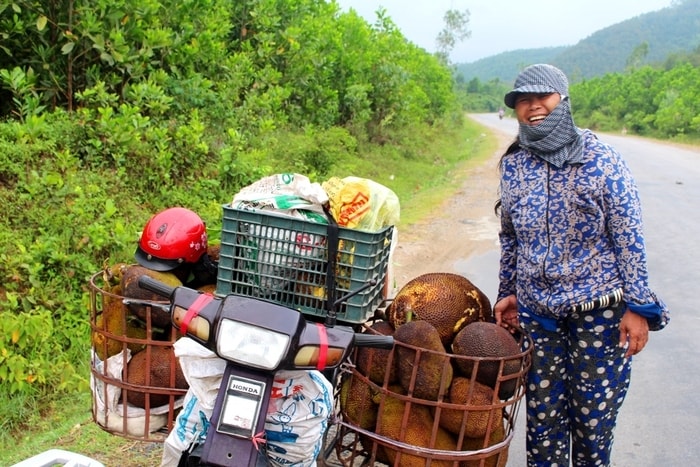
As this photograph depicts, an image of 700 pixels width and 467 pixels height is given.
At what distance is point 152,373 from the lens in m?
2.22

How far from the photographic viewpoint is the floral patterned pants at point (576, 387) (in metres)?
2.35

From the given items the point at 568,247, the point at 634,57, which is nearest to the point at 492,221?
the point at 568,247

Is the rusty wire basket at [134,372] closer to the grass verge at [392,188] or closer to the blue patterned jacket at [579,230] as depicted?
the grass verge at [392,188]

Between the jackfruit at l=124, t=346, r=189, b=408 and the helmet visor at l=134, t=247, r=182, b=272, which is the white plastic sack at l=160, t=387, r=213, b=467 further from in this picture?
the helmet visor at l=134, t=247, r=182, b=272

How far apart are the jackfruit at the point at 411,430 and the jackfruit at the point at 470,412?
0.17 feet

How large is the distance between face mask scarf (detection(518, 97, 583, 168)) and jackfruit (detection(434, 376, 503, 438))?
82 cm

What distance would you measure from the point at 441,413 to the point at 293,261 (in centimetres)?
72

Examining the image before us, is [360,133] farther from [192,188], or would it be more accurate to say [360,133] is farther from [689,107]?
[689,107]

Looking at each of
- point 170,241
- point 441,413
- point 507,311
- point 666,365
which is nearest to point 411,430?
point 441,413

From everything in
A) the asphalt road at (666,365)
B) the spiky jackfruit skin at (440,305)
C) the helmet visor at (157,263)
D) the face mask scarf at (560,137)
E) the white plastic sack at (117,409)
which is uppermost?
the face mask scarf at (560,137)

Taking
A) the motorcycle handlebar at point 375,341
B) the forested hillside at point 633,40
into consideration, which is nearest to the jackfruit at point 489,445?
the motorcycle handlebar at point 375,341

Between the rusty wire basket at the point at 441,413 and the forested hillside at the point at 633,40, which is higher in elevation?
the forested hillside at the point at 633,40

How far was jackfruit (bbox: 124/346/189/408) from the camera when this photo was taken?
220cm

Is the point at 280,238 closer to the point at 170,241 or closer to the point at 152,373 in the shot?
the point at 170,241
